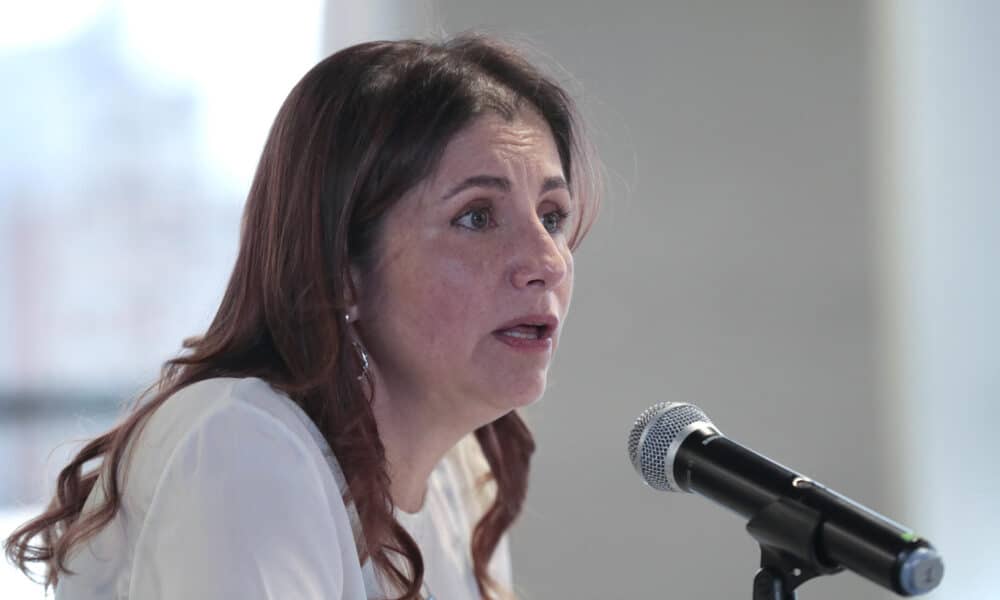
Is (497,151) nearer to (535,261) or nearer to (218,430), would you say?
(535,261)

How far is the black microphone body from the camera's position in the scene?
84 centimetres

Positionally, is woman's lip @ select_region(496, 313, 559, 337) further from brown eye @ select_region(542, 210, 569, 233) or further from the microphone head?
the microphone head

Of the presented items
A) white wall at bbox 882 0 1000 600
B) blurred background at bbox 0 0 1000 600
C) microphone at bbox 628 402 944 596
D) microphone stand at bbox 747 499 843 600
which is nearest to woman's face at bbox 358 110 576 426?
microphone at bbox 628 402 944 596

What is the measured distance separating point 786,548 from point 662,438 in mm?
201

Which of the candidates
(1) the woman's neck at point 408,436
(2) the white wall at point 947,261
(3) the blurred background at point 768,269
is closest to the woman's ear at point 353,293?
(1) the woman's neck at point 408,436

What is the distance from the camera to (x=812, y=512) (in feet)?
3.04

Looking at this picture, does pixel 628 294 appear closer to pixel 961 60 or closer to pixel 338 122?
pixel 961 60

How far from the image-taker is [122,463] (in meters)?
1.33

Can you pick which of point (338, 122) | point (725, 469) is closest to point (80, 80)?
point (338, 122)

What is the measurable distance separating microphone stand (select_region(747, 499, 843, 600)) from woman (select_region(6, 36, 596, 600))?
1.62 feet

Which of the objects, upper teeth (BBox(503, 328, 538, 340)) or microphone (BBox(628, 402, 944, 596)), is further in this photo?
upper teeth (BBox(503, 328, 538, 340))

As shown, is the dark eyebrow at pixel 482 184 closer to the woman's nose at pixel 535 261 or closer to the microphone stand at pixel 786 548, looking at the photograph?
the woman's nose at pixel 535 261

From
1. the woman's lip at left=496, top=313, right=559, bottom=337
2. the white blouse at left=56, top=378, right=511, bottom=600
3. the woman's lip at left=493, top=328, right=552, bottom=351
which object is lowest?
the white blouse at left=56, top=378, right=511, bottom=600

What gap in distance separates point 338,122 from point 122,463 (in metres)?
0.53
